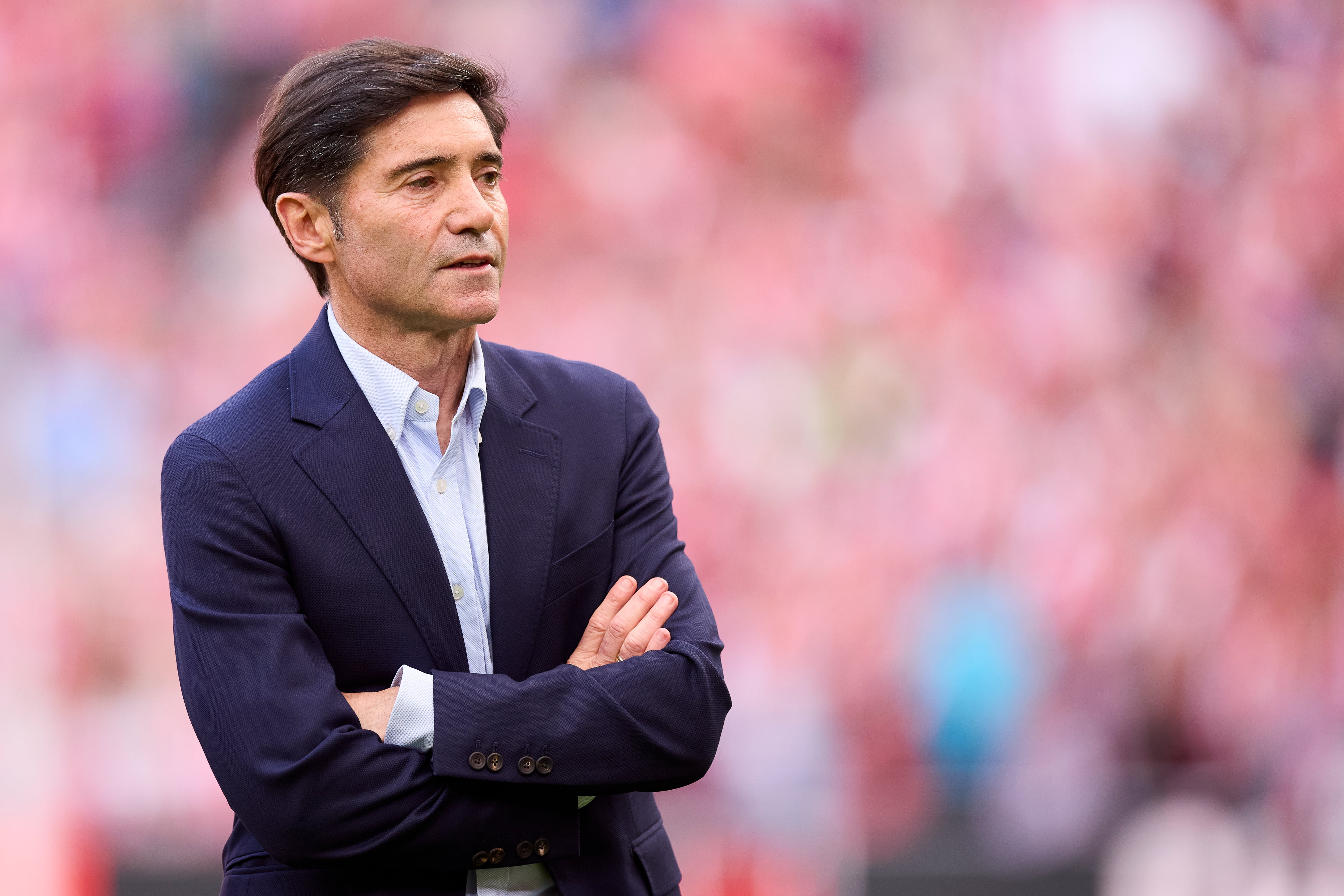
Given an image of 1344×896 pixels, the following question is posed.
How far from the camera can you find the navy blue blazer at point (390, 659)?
1700mm

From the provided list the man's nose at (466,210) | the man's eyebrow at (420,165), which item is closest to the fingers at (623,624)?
the man's nose at (466,210)

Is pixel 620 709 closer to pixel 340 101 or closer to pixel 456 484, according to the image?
pixel 456 484

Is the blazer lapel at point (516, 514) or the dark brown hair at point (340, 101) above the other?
the dark brown hair at point (340, 101)

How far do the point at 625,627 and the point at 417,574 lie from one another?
12.5 inches

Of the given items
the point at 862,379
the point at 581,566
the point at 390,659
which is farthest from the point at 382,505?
the point at 862,379

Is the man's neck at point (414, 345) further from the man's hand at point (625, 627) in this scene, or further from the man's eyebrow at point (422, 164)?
the man's hand at point (625, 627)

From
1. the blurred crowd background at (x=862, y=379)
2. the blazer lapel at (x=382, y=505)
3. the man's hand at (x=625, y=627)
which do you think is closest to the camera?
the blazer lapel at (x=382, y=505)

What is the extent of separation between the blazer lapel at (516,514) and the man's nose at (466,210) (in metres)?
0.25

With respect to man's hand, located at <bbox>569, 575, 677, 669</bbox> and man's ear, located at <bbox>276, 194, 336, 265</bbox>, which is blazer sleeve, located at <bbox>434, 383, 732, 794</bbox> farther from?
man's ear, located at <bbox>276, 194, 336, 265</bbox>

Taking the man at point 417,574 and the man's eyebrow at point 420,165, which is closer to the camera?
the man at point 417,574

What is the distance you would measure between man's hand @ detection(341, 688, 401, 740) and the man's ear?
2.14 ft

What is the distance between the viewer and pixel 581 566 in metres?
1.95

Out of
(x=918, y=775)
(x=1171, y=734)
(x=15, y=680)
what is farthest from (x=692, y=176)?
(x=15, y=680)

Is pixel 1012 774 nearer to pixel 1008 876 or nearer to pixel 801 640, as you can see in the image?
pixel 1008 876
